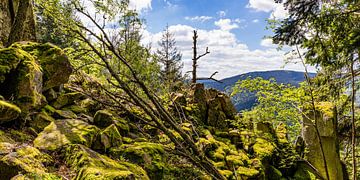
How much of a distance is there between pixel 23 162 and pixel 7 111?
155 cm

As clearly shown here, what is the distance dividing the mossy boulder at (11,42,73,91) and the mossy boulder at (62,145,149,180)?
8.57 ft


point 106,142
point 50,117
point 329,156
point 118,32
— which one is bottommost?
point 329,156

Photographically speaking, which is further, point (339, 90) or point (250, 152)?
point (250, 152)

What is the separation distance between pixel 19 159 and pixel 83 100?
483 cm

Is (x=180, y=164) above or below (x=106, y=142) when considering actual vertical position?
below

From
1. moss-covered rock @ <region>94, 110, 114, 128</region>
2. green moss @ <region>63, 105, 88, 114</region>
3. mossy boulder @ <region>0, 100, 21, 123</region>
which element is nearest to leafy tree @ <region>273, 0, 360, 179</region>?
moss-covered rock @ <region>94, 110, 114, 128</region>

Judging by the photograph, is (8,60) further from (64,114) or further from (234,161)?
(234,161)

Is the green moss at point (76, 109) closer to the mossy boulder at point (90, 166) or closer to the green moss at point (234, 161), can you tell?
the mossy boulder at point (90, 166)

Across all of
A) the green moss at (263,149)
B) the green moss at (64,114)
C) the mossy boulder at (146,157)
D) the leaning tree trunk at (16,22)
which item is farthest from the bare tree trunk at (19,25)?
the green moss at (263,149)

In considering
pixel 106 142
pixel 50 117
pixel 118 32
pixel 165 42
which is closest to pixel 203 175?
pixel 106 142

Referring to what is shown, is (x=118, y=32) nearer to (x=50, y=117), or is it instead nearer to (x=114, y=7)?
(x=114, y=7)

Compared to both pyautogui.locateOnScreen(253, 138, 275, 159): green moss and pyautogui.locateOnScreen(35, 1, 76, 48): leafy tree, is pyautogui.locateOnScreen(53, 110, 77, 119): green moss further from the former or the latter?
pyautogui.locateOnScreen(253, 138, 275, 159): green moss

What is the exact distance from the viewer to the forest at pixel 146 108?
11.6 ft

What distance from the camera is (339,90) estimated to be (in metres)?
7.75
